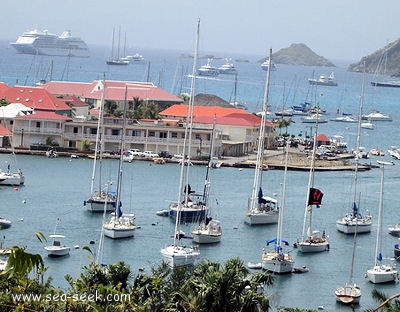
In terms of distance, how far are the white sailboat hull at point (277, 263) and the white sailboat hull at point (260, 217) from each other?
17.8 ft

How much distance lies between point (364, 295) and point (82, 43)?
487 feet

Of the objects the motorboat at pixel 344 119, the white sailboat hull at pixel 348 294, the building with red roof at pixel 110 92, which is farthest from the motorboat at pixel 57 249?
the motorboat at pixel 344 119

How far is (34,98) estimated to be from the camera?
4781 centimetres

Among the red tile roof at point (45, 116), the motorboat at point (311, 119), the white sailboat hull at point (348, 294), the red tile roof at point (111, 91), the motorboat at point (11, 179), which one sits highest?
the red tile roof at point (111, 91)

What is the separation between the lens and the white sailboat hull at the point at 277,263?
81.2ft

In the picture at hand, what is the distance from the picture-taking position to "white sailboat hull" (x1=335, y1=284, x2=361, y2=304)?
2231 centimetres

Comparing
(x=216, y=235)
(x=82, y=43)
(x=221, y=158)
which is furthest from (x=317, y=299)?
(x=82, y=43)

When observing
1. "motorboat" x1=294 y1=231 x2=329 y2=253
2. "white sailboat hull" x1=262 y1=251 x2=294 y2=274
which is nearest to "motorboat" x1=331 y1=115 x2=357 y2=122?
"motorboat" x1=294 y1=231 x2=329 y2=253

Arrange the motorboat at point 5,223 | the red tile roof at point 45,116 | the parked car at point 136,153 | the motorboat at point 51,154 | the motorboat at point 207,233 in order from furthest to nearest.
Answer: the red tile roof at point 45,116
the parked car at point 136,153
the motorboat at point 51,154
the motorboat at point 207,233
the motorboat at point 5,223

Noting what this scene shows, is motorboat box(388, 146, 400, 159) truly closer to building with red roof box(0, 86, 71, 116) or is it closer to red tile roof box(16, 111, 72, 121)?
building with red roof box(0, 86, 71, 116)

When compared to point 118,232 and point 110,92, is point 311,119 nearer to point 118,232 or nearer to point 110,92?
point 110,92

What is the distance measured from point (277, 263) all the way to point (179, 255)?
7.03ft

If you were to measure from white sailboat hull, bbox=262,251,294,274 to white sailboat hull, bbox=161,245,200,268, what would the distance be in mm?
1517

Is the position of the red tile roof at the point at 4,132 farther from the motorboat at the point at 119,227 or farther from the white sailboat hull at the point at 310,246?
the white sailboat hull at the point at 310,246
